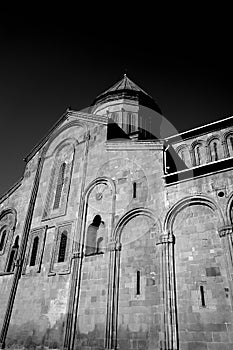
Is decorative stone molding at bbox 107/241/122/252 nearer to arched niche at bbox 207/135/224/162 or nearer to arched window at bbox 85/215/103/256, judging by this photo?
arched window at bbox 85/215/103/256

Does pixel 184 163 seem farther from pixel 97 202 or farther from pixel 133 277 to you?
pixel 133 277

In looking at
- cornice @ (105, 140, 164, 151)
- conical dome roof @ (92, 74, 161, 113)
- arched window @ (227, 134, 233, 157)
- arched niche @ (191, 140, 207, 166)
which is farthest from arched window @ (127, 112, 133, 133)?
arched window @ (227, 134, 233, 157)

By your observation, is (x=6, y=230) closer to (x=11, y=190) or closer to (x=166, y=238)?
(x=11, y=190)

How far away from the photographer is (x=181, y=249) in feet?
32.7

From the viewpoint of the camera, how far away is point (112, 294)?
1038 cm

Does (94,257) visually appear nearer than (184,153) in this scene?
Yes

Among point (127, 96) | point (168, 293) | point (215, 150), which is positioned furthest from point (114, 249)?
point (127, 96)

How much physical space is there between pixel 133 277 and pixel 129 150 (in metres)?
6.46

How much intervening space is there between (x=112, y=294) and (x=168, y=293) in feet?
7.75

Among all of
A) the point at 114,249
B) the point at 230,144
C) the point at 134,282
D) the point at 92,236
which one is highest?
the point at 230,144

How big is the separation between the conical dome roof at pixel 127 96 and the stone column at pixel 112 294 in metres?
14.6

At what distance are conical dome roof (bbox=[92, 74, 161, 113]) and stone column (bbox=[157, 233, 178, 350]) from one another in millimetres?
14937

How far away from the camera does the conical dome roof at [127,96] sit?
22.4m

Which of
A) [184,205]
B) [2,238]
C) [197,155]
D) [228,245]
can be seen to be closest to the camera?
[228,245]
